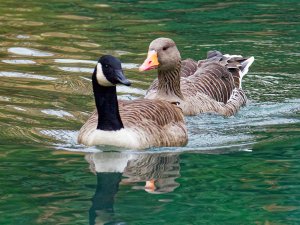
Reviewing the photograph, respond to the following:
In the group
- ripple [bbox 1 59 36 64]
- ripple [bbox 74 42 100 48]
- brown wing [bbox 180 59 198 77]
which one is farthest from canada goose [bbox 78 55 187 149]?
ripple [bbox 74 42 100 48]

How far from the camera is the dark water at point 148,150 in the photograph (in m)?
8.90

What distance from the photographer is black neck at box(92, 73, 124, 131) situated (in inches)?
449

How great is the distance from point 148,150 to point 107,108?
2.37 ft

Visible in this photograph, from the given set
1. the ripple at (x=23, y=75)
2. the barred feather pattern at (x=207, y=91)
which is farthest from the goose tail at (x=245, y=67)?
the ripple at (x=23, y=75)

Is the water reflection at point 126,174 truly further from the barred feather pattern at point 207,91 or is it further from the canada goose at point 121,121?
the barred feather pattern at point 207,91

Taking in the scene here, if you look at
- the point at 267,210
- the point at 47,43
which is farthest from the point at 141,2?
the point at 267,210

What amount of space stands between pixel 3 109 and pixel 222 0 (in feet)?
37.4

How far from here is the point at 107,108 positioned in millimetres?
11359

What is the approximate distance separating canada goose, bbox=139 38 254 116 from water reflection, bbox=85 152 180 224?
2191 millimetres

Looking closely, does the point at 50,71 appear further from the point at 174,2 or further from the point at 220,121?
the point at 174,2

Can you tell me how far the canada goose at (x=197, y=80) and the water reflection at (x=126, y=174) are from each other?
219cm

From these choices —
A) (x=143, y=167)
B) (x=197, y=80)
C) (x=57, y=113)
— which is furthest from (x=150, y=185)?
(x=197, y=80)

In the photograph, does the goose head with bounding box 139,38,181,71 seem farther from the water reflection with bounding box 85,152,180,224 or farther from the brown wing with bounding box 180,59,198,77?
the water reflection with bounding box 85,152,180,224

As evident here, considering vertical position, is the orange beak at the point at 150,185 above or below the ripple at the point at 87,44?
below
